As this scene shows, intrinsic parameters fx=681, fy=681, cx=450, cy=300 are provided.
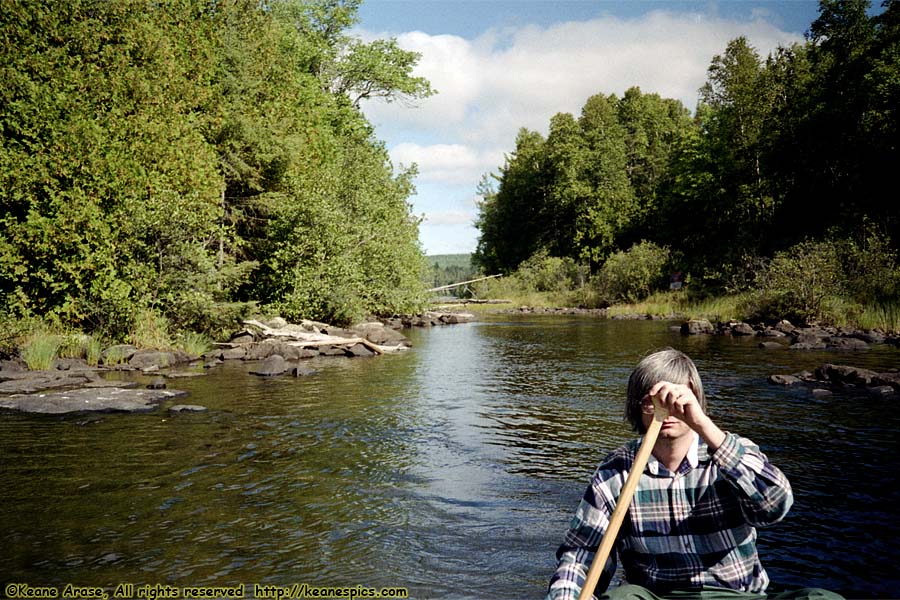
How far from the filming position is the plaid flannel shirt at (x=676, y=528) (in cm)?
304

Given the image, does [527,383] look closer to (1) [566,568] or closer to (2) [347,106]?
(1) [566,568]

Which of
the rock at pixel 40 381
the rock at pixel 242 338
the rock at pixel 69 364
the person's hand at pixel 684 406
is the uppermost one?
the person's hand at pixel 684 406

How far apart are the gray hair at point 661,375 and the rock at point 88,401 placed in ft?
36.6

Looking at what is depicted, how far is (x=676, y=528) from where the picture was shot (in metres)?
3.10

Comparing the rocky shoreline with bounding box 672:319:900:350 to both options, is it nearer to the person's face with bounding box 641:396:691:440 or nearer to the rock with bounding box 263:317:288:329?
the rock with bounding box 263:317:288:329

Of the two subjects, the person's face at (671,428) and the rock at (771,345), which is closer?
the person's face at (671,428)

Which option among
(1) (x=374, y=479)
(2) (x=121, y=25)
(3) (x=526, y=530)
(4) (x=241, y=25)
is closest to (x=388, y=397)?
(1) (x=374, y=479)

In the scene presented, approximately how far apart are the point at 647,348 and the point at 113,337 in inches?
661

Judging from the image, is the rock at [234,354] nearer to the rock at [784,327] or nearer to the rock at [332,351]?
the rock at [332,351]

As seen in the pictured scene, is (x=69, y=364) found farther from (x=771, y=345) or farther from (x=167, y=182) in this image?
(x=771, y=345)

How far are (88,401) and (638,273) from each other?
41519 millimetres

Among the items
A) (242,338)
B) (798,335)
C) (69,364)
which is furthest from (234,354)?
(798,335)

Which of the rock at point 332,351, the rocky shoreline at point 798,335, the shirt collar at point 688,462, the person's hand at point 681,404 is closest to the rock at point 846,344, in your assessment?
the rocky shoreline at point 798,335

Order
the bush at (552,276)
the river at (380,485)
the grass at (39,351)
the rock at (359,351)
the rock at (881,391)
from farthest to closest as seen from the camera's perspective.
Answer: the bush at (552,276) → the rock at (359,351) → the grass at (39,351) → the rock at (881,391) → the river at (380,485)
